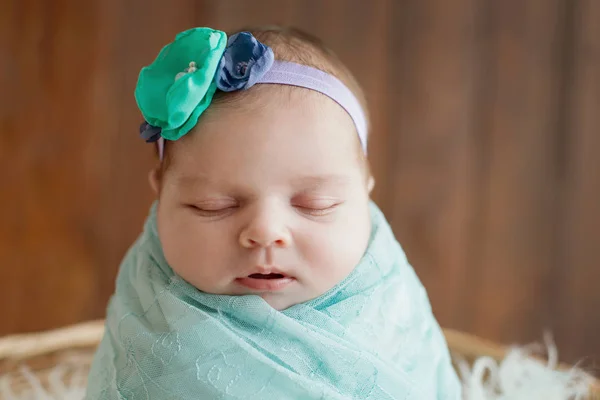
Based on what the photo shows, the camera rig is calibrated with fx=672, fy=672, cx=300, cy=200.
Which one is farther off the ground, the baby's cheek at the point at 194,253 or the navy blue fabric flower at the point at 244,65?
the navy blue fabric flower at the point at 244,65

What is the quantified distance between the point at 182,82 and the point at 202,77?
24mm

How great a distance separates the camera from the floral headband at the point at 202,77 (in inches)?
30.3

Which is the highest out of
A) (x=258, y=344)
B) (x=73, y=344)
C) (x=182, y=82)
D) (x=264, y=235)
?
(x=182, y=82)

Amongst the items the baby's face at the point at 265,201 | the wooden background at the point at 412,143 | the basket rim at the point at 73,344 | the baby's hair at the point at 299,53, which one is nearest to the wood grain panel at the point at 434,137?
the wooden background at the point at 412,143

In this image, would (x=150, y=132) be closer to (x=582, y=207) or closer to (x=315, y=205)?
(x=315, y=205)

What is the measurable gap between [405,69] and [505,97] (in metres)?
0.25

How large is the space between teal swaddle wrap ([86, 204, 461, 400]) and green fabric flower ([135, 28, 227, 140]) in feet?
0.65

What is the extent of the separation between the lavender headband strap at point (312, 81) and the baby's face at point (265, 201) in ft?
0.04

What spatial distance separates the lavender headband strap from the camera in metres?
0.80

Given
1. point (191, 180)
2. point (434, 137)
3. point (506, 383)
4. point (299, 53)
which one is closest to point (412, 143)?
point (434, 137)

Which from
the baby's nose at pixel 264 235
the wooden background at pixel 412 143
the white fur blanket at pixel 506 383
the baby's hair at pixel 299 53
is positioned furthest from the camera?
the wooden background at pixel 412 143

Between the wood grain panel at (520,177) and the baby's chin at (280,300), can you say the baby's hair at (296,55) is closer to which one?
the baby's chin at (280,300)

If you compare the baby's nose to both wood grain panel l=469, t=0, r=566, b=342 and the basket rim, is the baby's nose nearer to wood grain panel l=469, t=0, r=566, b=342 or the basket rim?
the basket rim

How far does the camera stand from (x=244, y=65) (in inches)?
30.9
